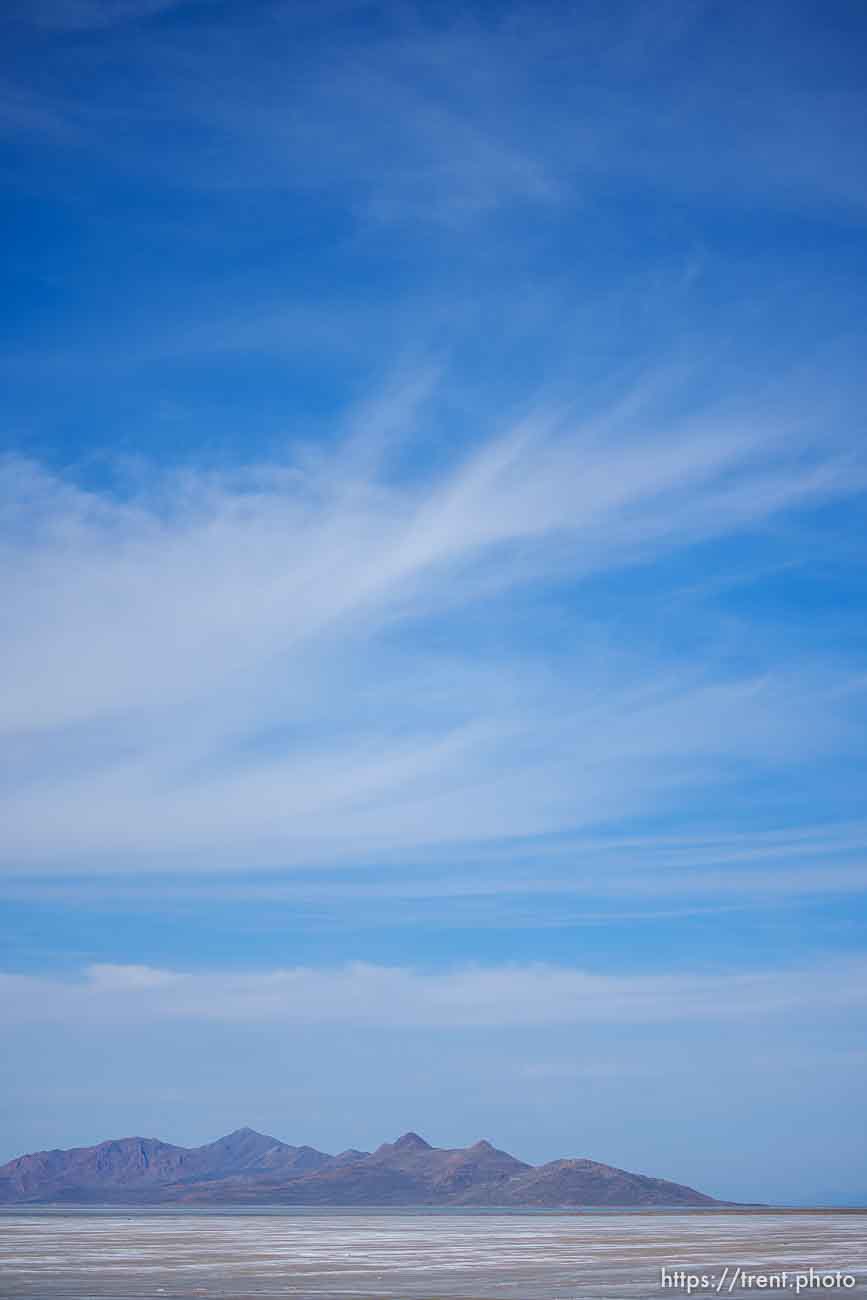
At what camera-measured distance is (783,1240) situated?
217 feet

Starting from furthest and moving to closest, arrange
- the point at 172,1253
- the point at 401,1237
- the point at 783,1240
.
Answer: the point at 401,1237 < the point at 783,1240 < the point at 172,1253

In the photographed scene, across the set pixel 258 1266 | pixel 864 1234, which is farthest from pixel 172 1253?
pixel 864 1234

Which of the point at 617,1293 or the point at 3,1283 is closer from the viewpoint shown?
the point at 617,1293

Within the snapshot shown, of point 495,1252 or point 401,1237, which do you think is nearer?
point 495,1252

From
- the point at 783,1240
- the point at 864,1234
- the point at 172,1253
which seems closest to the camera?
the point at 172,1253

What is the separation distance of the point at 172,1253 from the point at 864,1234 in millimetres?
40847

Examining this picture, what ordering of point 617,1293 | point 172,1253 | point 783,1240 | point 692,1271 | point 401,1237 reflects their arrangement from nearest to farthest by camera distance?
1. point 617,1293
2. point 692,1271
3. point 172,1253
4. point 783,1240
5. point 401,1237

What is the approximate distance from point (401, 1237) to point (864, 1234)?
2750 centimetres

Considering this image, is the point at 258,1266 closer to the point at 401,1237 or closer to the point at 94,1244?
the point at 94,1244

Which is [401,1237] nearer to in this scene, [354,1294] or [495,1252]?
[495,1252]

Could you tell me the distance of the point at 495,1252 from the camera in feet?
192

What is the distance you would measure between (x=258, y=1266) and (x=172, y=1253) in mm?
11103

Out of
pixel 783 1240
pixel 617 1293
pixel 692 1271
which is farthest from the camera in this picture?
pixel 783 1240

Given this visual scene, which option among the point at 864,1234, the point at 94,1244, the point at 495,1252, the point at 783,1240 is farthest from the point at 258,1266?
the point at 864,1234
